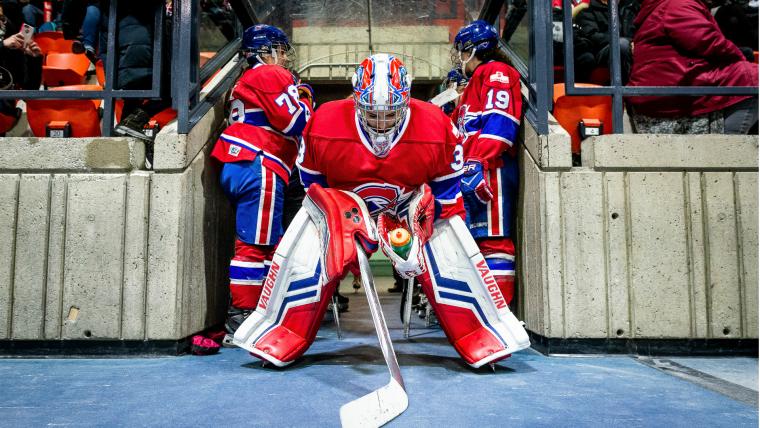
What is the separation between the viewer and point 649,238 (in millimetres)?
2816

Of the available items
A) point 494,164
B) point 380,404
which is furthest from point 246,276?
point 494,164

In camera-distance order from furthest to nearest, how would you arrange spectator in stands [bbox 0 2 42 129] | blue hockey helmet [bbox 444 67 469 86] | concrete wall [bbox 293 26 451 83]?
concrete wall [bbox 293 26 451 83] → blue hockey helmet [bbox 444 67 469 86] → spectator in stands [bbox 0 2 42 129]

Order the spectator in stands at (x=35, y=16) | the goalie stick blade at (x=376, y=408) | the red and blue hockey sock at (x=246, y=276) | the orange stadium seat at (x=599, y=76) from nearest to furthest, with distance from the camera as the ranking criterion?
the goalie stick blade at (x=376, y=408) → the red and blue hockey sock at (x=246, y=276) → the orange stadium seat at (x=599, y=76) → the spectator in stands at (x=35, y=16)

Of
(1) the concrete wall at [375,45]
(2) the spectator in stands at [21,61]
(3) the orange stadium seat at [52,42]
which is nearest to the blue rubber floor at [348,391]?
(2) the spectator in stands at [21,61]

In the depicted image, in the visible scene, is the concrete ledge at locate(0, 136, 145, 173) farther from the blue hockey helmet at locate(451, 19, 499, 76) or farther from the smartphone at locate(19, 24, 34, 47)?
the blue hockey helmet at locate(451, 19, 499, 76)

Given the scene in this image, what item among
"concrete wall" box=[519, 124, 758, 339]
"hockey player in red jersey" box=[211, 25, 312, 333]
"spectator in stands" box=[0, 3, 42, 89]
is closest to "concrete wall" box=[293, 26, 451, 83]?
"spectator in stands" box=[0, 3, 42, 89]

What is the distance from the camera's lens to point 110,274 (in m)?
2.77

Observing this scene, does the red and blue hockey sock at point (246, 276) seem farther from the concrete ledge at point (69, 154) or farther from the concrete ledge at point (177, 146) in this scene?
the concrete ledge at point (69, 154)

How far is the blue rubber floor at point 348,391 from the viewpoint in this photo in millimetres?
1739

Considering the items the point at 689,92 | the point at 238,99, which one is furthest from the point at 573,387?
the point at 238,99

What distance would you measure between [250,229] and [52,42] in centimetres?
378

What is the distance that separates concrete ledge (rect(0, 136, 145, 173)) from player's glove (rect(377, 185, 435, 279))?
4.79 feet

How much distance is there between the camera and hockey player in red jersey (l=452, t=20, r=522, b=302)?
310 centimetres

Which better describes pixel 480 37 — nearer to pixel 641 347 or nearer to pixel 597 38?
pixel 597 38
